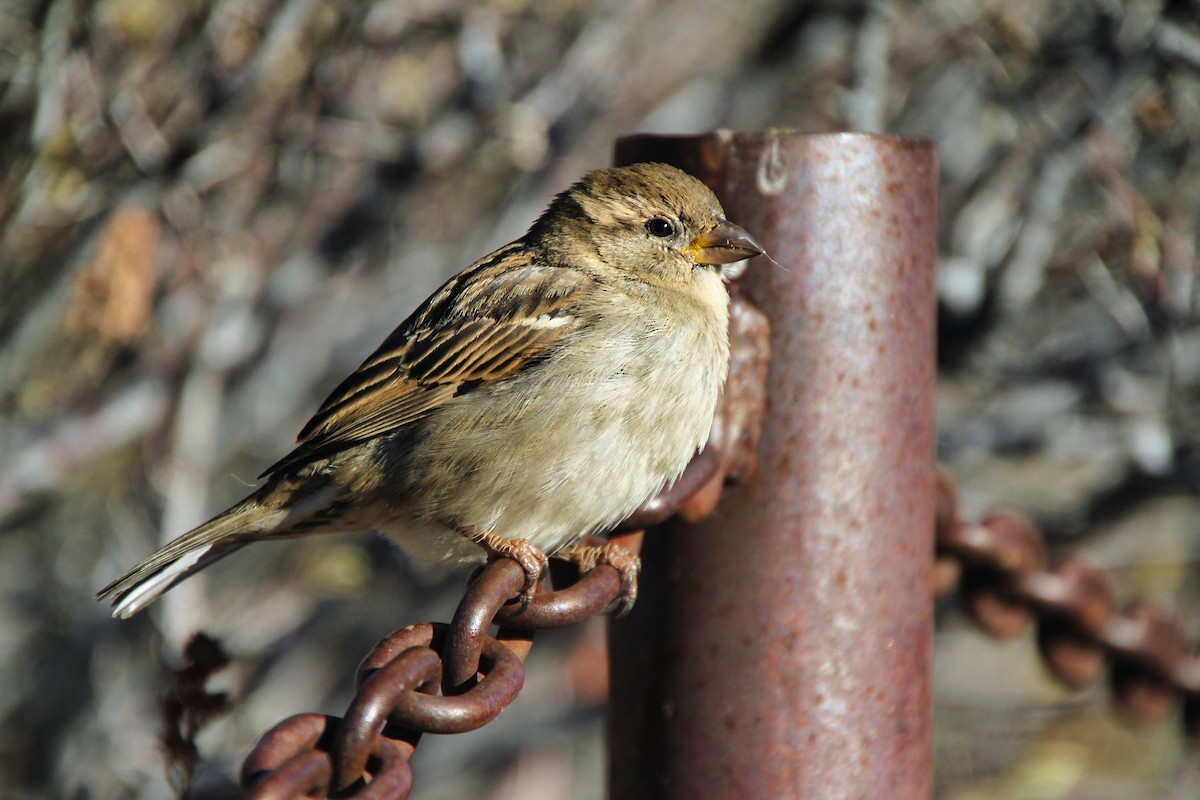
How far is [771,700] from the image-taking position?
2553 mm

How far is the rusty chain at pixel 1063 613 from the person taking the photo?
9.61ft

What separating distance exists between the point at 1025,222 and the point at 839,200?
3040mm

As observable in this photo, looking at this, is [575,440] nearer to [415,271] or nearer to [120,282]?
[120,282]

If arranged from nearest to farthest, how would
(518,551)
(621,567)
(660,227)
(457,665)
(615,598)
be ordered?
(457,665) → (615,598) → (621,567) → (518,551) → (660,227)

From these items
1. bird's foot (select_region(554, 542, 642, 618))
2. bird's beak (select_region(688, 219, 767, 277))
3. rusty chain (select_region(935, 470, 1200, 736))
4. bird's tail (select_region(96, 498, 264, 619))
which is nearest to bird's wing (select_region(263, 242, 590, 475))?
bird's tail (select_region(96, 498, 264, 619))

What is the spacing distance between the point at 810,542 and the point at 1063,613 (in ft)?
2.36

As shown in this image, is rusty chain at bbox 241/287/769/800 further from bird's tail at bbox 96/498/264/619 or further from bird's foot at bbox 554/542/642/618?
bird's tail at bbox 96/498/264/619

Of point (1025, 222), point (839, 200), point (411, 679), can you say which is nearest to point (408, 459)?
point (839, 200)

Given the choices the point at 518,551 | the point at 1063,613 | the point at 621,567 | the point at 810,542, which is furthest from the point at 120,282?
the point at 1063,613

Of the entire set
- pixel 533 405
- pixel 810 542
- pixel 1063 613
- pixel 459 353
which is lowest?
pixel 1063 613

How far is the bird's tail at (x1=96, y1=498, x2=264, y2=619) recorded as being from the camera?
3068 mm

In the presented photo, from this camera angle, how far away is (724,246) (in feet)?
9.77

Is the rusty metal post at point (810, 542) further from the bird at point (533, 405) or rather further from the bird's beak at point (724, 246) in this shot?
the bird at point (533, 405)

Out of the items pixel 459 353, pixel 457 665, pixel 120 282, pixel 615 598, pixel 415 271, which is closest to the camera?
pixel 457 665
